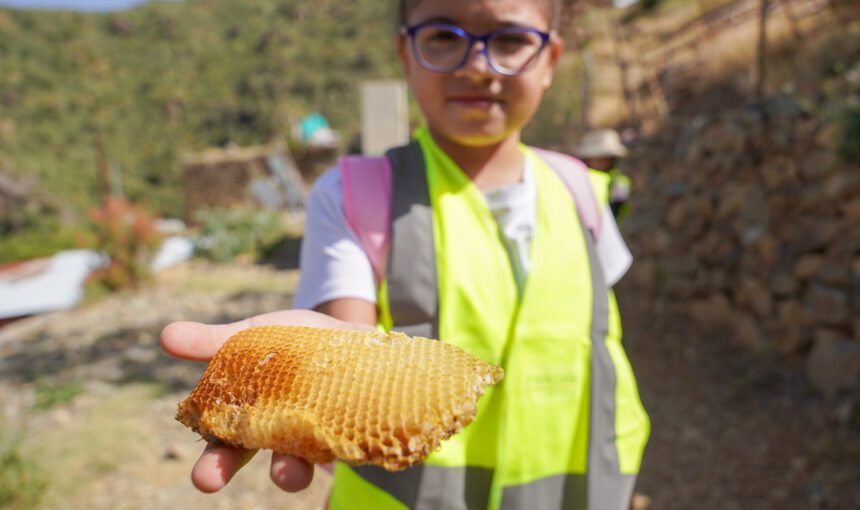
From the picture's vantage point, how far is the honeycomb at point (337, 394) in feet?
2.49

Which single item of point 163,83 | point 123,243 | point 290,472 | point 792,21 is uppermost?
point 163,83

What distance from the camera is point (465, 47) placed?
1.21m

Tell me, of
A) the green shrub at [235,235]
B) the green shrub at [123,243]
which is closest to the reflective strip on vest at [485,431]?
the green shrub at [123,243]

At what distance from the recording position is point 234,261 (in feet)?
32.0

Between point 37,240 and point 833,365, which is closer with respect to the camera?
point 833,365

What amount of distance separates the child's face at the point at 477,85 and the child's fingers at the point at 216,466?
74cm

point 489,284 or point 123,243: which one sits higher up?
point 489,284

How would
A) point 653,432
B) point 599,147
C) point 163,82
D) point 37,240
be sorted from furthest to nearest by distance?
point 163,82 < point 37,240 < point 599,147 < point 653,432

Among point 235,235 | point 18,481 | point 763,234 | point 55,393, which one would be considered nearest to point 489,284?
point 18,481

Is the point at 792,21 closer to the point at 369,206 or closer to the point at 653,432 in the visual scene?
the point at 653,432

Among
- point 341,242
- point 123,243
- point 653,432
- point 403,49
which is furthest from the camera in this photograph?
point 123,243

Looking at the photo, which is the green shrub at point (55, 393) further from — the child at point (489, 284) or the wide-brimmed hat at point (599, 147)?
the wide-brimmed hat at point (599, 147)

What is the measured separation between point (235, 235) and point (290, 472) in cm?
986

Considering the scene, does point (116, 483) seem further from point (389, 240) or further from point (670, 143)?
point (670, 143)
